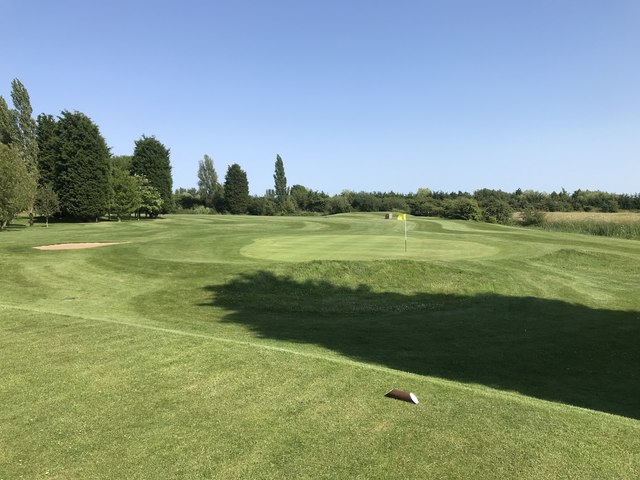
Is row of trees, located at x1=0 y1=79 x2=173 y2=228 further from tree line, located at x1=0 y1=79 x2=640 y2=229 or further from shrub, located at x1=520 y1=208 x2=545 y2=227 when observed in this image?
shrub, located at x1=520 y1=208 x2=545 y2=227

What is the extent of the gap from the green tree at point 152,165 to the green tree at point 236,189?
2693 cm

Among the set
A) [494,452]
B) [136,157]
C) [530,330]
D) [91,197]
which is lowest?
[530,330]

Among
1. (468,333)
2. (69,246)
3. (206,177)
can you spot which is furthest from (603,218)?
(206,177)

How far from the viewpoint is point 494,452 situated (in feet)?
14.9

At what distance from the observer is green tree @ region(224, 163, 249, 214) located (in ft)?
318

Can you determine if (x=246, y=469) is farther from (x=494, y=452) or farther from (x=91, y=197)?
(x=91, y=197)

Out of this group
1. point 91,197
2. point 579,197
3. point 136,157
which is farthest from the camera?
point 579,197

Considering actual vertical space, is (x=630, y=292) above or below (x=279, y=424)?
below

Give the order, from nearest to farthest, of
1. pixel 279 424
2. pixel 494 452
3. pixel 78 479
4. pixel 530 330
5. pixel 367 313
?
pixel 78 479 → pixel 494 452 → pixel 279 424 → pixel 530 330 → pixel 367 313

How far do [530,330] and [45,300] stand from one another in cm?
1731

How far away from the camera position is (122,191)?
187 ft

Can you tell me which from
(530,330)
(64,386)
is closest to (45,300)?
(64,386)

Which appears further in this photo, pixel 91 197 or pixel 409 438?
pixel 91 197

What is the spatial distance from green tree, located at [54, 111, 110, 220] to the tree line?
0.37 feet
